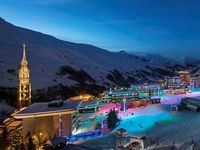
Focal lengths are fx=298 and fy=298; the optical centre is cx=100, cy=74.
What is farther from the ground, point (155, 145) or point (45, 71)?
point (45, 71)

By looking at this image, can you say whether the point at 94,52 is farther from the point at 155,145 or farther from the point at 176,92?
the point at 155,145

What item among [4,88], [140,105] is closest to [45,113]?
[140,105]

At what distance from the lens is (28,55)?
291 ft

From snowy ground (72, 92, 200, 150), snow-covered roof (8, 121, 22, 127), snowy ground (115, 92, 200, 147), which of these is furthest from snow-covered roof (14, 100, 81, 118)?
snowy ground (115, 92, 200, 147)

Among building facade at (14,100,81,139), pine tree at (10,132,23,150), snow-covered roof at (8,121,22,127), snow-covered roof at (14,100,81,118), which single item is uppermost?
snow-covered roof at (14,100,81,118)

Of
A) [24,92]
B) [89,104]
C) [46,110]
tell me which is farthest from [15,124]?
[89,104]

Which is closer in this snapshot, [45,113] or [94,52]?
[45,113]

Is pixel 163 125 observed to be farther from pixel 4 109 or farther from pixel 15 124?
pixel 4 109

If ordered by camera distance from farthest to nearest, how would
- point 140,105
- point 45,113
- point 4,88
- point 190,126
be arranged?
point 4,88 < point 140,105 < point 190,126 < point 45,113

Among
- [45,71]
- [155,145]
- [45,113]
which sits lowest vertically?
[155,145]

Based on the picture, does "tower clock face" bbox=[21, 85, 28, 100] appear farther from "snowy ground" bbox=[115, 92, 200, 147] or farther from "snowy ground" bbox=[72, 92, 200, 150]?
"snowy ground" bbox=[115, 92, 200, 147]

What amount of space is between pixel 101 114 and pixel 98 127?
23.2 feet

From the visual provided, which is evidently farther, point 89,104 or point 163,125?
point 89,104

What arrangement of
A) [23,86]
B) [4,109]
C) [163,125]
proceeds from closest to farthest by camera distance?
1. [163,125]
2. [23,86]
3. [4,109]
